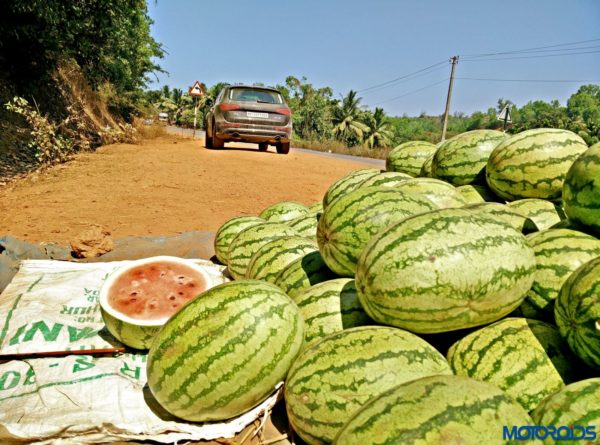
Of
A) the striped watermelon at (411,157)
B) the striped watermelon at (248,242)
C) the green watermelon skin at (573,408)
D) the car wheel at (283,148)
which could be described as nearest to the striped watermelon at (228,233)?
the striped watermelon at (248,242)

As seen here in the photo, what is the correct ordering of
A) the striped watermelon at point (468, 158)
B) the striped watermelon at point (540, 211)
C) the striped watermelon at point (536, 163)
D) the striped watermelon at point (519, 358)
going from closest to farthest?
the striped watermelon at point (519, 358) → the striped watermelon at point (540, 211) → the striped watermelon at point (536, 163) → the striped watermelon at point (468, 158)

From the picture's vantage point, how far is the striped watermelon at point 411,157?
4.12m

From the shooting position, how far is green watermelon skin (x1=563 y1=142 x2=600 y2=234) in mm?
2166

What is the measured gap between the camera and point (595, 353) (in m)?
1.66

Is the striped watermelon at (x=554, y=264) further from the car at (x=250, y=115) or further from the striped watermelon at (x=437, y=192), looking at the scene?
the car at (x=250, y=115)

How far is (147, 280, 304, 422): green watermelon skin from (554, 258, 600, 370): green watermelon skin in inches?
46.3

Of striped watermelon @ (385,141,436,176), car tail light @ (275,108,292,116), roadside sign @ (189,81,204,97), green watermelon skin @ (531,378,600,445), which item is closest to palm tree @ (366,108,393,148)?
roadside sign @ (189,81,204,97)

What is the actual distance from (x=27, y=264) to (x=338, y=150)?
96.6ft

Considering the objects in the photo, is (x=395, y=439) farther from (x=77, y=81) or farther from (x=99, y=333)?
(x=77, y=81)

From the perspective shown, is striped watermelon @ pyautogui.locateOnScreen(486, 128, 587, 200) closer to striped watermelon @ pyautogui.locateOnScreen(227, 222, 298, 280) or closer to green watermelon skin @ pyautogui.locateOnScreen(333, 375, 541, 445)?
striped watermelon @ pyautogui.locateOnScreen(227, 222, 298, 280)

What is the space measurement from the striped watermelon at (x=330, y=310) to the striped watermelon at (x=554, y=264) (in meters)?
0.84

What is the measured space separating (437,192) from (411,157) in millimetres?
1335

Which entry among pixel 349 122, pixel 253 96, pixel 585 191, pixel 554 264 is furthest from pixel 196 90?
pixel 349 122

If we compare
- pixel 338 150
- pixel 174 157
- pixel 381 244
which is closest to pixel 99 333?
pixel 381 244
